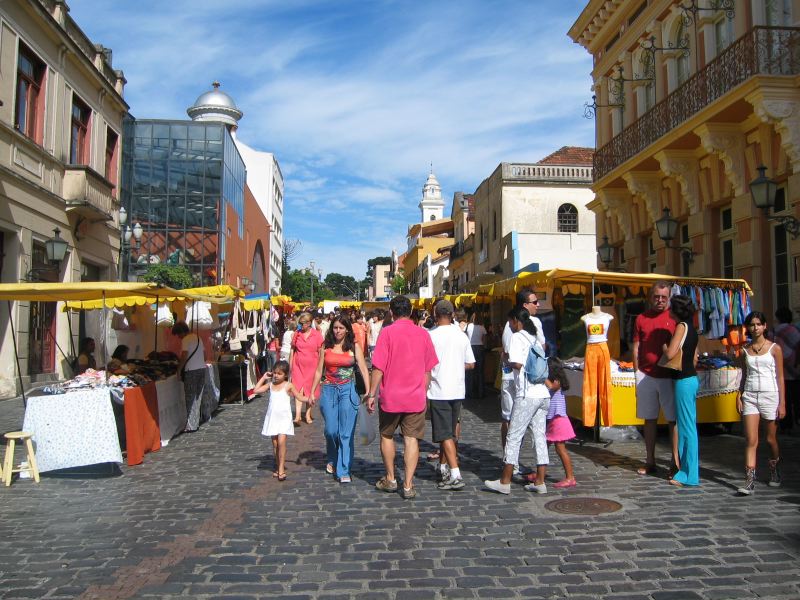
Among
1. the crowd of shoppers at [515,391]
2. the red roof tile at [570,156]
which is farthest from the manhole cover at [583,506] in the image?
the red roof tile at [570,156]

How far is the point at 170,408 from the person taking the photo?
10.0 meters

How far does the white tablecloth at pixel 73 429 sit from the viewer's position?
7547 millimetres

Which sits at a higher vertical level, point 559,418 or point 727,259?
point 727,259

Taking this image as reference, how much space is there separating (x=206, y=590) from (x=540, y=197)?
28641 mm

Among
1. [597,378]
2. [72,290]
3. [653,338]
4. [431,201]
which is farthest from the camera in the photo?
[431,201]

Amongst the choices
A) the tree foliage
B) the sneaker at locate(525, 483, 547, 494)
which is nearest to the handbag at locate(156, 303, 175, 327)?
the sneaker at locate(525, 483, 547, 494)

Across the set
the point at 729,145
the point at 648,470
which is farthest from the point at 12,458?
the point at 729,145

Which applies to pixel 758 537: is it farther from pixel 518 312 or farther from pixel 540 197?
pixel 540 197

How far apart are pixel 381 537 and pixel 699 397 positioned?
241 inches

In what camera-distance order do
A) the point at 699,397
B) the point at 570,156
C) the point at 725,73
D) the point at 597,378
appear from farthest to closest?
the point at 570,156, the point at 725,73, the point at 699,397, the point at 597,378

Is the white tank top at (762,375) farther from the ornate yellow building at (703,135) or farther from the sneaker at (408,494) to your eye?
the ornate yellow building at (703,135)

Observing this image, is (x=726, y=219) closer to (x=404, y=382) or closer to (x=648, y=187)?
(x=648, y=187)

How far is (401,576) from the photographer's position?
175 inches

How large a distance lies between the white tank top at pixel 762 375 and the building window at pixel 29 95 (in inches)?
580
